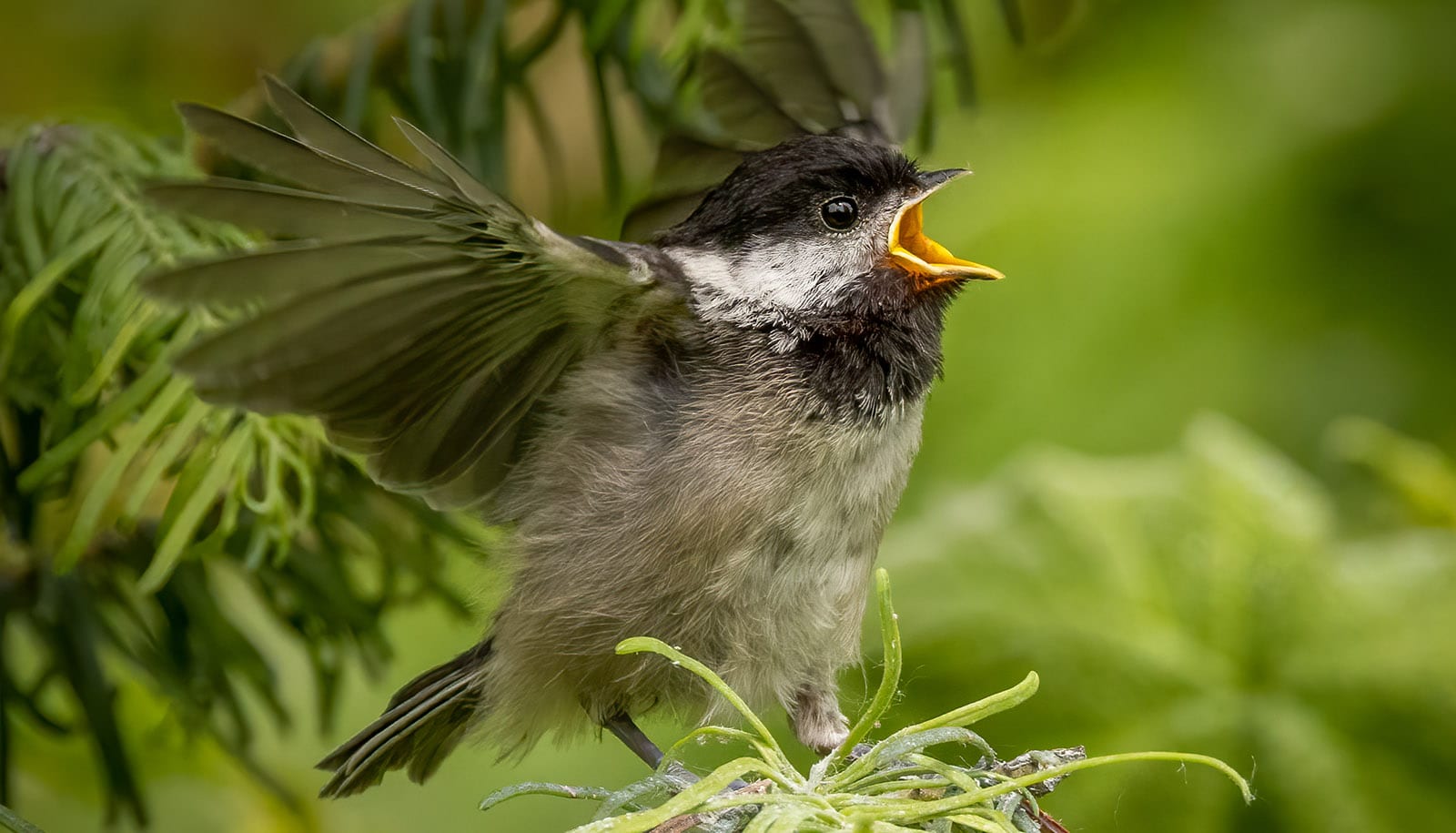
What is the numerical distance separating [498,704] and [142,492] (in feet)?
1.84

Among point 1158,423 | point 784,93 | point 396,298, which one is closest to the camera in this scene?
point 396,298

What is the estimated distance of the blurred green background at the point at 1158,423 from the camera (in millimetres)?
2178

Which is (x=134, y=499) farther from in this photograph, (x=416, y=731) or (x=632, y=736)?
(x=632, y=736)

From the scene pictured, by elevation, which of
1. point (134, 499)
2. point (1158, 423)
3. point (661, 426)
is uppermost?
point (134, 499)

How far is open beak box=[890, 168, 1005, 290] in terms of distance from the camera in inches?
67.8

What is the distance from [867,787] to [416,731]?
1036mm

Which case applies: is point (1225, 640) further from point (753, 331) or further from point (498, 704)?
point (498, 704)

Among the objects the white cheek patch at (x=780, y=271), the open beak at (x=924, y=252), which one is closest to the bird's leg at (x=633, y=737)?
the white cheek patch at (x=780, y=271)

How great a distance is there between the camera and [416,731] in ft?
6.04

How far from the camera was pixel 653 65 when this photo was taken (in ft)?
6.66

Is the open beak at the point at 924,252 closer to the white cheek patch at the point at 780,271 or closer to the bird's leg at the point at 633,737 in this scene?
the white cheek patch at the point at 780,271

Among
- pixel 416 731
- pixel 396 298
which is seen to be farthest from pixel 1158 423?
pixel 396 298

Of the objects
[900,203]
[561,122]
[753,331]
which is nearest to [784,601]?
[753,331]

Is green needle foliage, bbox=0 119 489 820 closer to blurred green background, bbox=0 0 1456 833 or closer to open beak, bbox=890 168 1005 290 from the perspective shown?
blurred green background, bbox=0 0 1456 833
